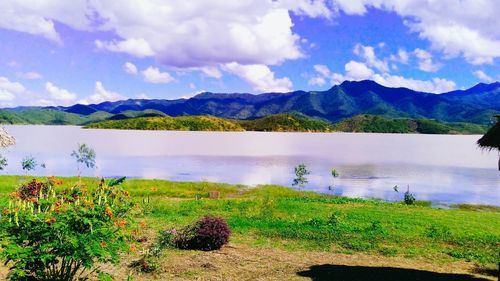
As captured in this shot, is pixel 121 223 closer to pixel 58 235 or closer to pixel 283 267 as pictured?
pixel 58 235

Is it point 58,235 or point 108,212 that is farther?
point 108,212

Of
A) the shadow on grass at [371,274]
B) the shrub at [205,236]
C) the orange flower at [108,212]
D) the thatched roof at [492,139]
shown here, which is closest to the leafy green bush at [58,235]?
the orange flower at [108,212]

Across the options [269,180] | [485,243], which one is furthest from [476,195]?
[485,243]

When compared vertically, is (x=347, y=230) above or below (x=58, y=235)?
below

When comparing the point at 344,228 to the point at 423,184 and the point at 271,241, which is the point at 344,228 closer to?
the point at 271,241

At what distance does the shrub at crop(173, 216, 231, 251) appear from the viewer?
19.5 meters

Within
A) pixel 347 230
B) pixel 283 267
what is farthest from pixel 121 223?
pixel 347 230

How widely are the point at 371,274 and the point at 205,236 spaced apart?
755 cm

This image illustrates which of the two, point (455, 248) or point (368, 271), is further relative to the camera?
point (455, 248)

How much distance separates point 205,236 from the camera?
19.5m

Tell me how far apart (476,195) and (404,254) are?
73976mm

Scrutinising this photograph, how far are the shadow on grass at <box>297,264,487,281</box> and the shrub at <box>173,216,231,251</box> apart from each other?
15.4ft

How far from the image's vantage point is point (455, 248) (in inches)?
843

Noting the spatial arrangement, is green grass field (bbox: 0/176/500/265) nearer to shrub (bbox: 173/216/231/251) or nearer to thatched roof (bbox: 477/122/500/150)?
shrub (bbox: 173/216/231/251)
